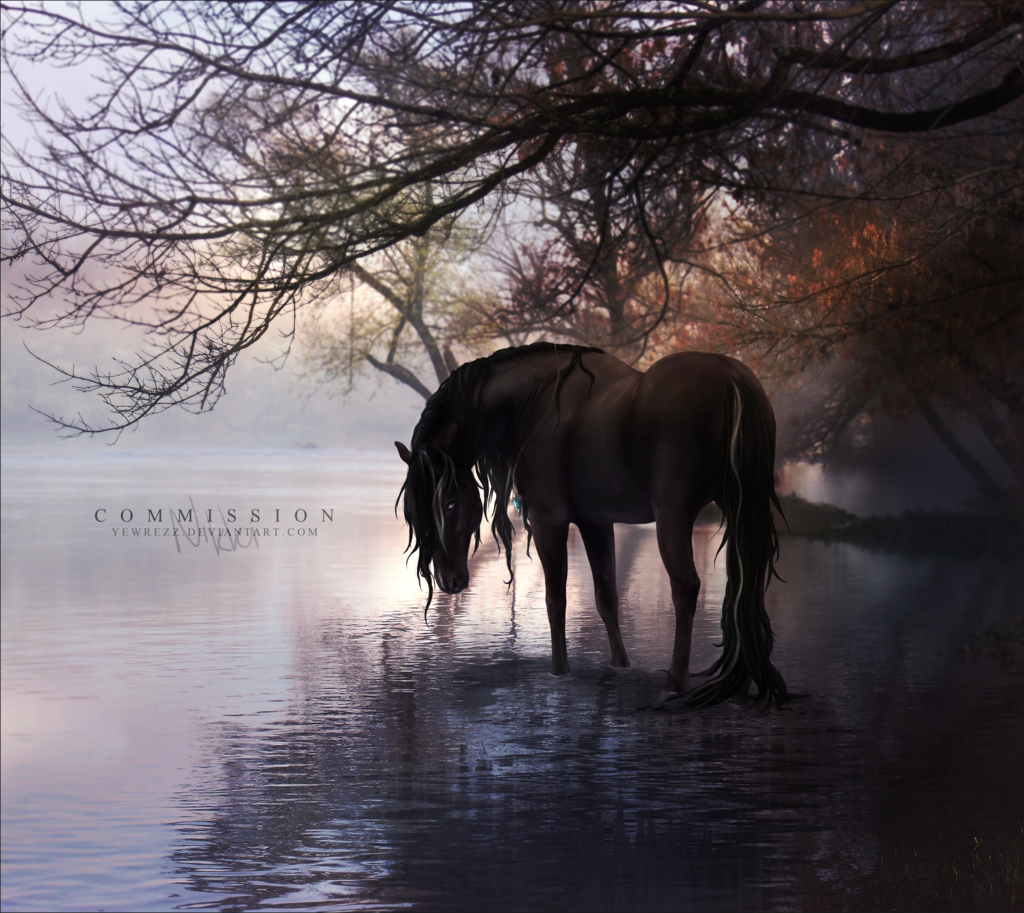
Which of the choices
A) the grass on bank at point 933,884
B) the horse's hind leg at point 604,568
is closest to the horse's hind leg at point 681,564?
the horse's hind leg at point 604,568

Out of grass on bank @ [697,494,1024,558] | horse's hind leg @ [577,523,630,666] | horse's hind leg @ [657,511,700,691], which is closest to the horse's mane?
horse's hind leg @ [577,523,630,666]

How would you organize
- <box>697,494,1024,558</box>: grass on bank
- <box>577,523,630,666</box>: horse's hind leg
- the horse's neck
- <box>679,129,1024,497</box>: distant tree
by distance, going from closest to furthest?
the horse's neck
<box>577,523,630,666</box>: horse's hind leg
<box>679,129,1024,497</box>: distant tree
<box>697,494,1024,558</box>: grass on bank

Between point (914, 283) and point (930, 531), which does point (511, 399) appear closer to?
point (914, 283)

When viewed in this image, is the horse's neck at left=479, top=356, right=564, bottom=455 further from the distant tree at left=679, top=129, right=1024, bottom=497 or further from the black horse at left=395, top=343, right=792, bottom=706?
the distant tree at left=679, top=129, right=1024, bottom=497

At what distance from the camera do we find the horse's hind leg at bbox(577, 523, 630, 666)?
6.95 meters

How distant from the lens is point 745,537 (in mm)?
6023

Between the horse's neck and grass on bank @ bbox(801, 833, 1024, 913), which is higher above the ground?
the horse's neck

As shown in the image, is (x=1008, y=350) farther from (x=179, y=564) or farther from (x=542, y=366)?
(x=179, y=564)

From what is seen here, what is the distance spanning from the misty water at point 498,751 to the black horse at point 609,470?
0.55m

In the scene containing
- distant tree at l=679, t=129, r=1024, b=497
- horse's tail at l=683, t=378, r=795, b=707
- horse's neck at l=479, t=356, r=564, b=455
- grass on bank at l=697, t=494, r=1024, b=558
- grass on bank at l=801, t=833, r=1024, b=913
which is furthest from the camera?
A: grass on bank at l=697, t=494, r=1024, b=558

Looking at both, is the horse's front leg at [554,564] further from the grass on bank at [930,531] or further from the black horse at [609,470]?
the grass on bank at [930,531]

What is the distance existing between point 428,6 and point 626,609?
5.37 metres

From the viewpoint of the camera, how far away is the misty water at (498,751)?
4164 mm

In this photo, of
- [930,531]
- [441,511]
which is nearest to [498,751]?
[441,511]
